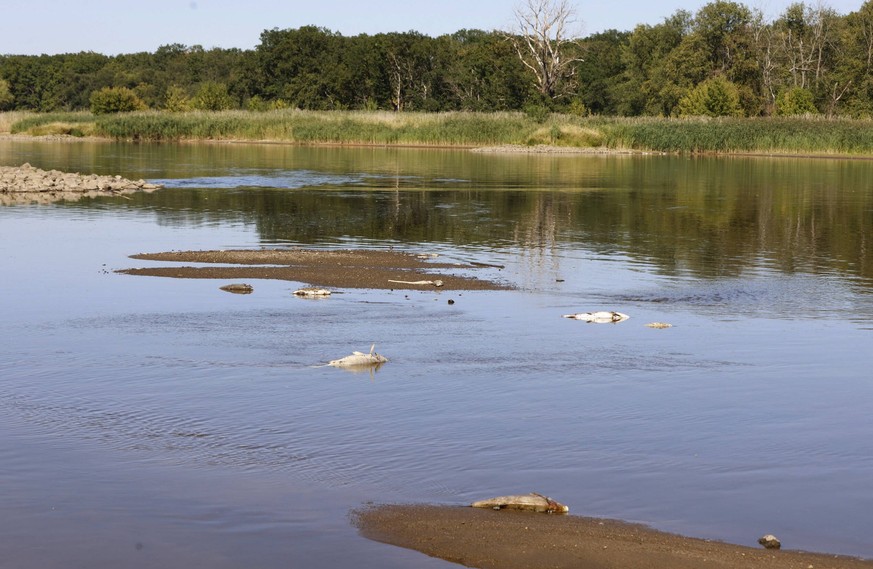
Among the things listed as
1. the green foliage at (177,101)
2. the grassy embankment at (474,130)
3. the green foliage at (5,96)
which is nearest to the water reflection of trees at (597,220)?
the grassy embankment at (474,130)

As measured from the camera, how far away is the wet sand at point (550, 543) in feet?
25.0

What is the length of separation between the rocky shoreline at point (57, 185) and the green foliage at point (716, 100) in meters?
53.3

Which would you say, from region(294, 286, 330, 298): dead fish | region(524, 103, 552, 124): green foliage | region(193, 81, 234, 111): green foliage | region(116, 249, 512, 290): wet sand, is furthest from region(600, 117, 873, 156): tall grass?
region(294, 286, 330, 298): dead fish

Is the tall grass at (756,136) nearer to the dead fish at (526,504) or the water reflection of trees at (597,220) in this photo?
the water reflection of trees at (597,220)

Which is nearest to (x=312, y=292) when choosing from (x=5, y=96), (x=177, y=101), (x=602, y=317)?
(x=602, y=317)

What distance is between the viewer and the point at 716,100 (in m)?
87.2

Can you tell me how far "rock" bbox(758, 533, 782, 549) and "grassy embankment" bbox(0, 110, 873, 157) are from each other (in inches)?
2704

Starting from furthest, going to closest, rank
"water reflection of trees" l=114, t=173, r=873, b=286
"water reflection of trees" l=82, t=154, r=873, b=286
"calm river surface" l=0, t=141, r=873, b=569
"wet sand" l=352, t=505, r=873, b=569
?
"water reflection of trees" l=82, t=154, r=873, b=286 < "water reflection of trees" l=114, t=173, r=873, b=286 < "calm river surface" l=0, t=141, r=873, b=569 < "wet sand" l=352, t=505, r=873, b=569

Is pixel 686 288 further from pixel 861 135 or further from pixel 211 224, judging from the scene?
pixel 861 135

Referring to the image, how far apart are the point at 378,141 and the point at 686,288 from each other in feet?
219

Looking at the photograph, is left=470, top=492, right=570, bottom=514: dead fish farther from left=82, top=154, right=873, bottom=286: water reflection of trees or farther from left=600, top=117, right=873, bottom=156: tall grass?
left=600, top=117, right=873, bottom=156: tall grass

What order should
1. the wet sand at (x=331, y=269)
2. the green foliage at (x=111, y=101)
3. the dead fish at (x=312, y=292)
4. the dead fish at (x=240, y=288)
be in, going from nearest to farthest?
the dead fish at (x=312, y=292)
the dead fish at (x=240, y=288)
the wet sand at (x=331, y=269)
the green foliage at (x=111, y=101)

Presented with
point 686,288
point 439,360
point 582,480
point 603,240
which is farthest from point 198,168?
point 582,480

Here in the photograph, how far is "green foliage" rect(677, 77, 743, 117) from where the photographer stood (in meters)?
86.8
